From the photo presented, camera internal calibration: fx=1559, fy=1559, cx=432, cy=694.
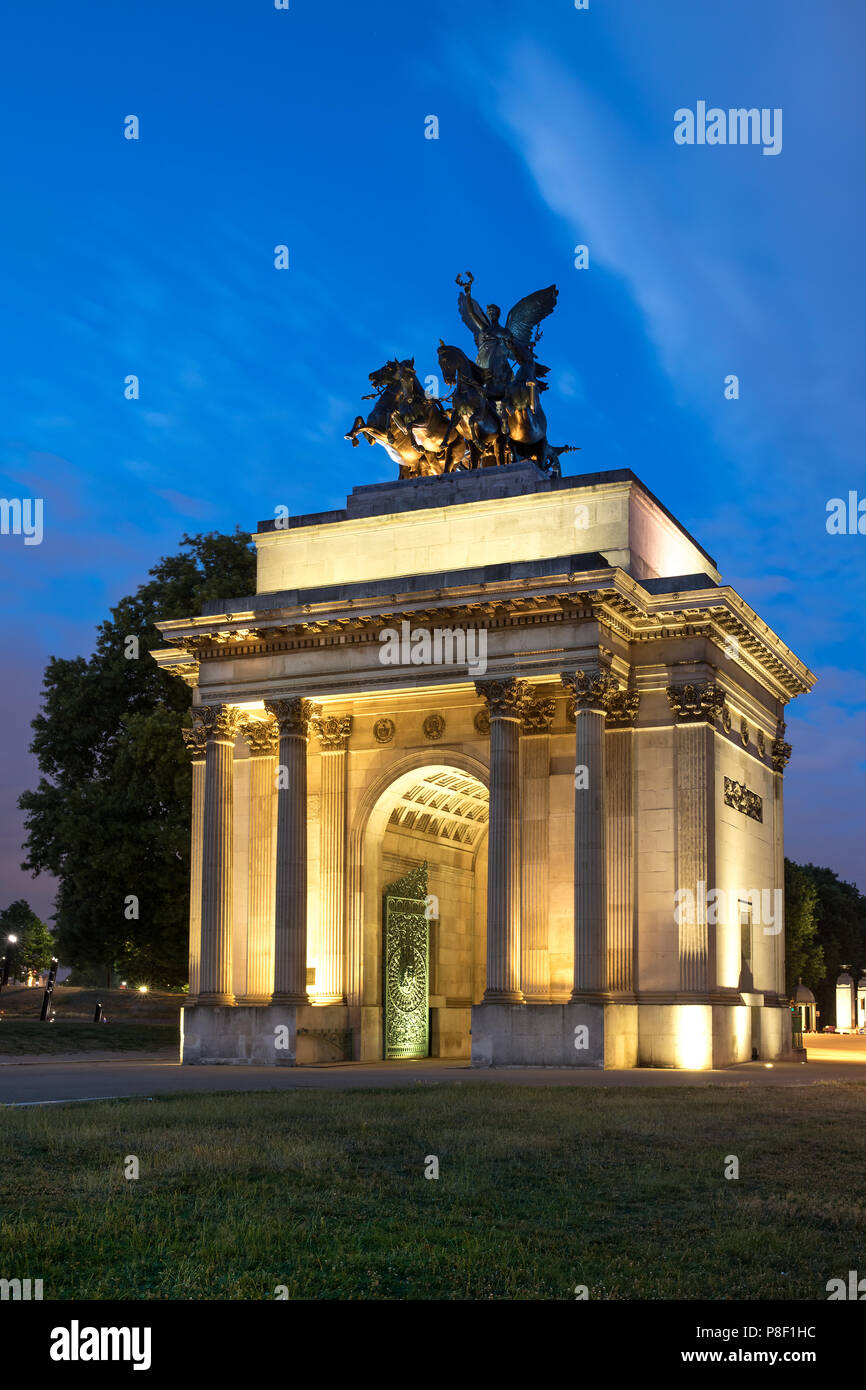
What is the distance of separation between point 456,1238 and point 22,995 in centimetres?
8746

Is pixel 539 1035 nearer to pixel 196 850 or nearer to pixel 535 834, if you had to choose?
pixel 535 834

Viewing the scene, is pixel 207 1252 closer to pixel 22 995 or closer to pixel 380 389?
pixel 380 389

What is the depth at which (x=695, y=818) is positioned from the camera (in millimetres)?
40656

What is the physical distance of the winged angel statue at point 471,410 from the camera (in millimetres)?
45219

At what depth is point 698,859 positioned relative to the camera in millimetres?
40500

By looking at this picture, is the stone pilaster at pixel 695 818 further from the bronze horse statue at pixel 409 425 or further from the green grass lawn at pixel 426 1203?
the green grass lawn at pixel 426 1203

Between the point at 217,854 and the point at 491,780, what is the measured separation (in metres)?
8.62

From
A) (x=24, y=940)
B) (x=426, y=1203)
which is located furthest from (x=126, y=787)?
(x=24, y=940)

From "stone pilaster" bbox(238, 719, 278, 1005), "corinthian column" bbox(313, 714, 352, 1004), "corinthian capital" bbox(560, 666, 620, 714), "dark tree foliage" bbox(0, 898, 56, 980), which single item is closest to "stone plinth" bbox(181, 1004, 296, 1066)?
"stone pilaster" bbox(238, 719, 278, 1005)

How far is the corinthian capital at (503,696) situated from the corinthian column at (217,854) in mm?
8227

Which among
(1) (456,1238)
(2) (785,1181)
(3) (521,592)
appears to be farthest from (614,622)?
(1) (456,1238)

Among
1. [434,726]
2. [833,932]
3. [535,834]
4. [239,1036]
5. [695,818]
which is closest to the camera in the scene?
[695,818]

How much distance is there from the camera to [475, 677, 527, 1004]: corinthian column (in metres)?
39.6

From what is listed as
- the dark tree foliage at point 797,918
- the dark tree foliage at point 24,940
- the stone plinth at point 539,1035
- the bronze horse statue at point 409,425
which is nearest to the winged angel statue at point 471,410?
the bronze horse statue at point 409,425
